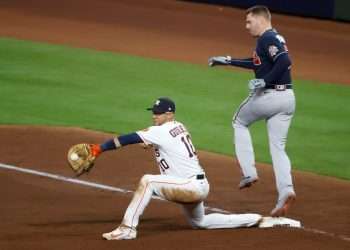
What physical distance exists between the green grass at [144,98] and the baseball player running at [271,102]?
2.51 meters

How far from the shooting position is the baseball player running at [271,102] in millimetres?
9914

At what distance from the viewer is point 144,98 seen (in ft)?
55.7

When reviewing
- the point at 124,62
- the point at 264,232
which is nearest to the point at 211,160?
the point at 264,232

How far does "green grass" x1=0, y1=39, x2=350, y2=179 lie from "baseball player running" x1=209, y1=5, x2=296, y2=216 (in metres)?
2.51

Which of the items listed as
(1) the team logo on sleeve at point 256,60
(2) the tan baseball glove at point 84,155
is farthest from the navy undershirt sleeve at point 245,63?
(2) the tan baseball glove at point 84,155

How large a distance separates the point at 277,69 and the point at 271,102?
0.36 meters

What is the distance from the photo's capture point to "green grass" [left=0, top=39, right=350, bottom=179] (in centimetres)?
1423

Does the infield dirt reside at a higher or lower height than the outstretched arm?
lower

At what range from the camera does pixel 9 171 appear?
38.4 ft

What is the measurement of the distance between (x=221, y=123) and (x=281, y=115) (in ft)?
17.4

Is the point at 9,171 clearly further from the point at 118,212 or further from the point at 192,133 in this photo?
the point at 192,133

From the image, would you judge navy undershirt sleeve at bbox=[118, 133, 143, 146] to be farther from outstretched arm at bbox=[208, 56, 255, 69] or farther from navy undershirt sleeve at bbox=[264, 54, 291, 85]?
outstretched arm at bbox=[208, 56, 255, 69]

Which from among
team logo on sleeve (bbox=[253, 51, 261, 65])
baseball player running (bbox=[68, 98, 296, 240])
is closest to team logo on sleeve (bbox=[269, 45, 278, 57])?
team logo on sleeve (bbox=[253, 51, 261, 65])

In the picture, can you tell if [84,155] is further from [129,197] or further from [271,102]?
[271,102]
